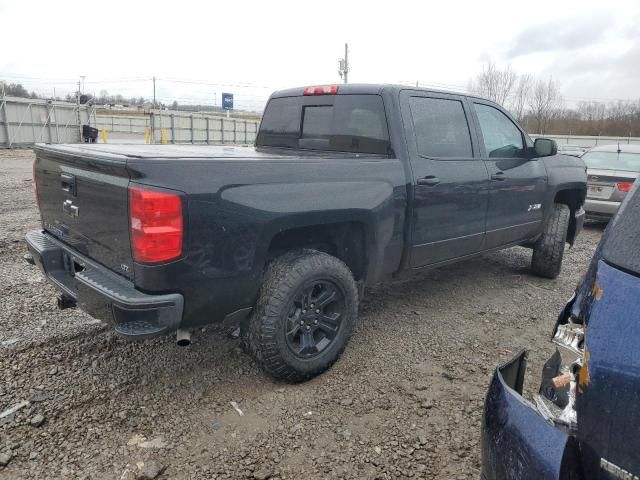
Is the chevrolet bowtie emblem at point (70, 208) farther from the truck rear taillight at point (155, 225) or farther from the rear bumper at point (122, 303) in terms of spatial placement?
the truck rear taillight at point (155, 225)

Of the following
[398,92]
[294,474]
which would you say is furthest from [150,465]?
[398,92]

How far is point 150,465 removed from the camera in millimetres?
2379

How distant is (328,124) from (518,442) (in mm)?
3033

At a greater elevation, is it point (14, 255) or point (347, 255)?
point (347, 255)

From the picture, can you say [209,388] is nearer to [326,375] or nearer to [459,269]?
[326,375]

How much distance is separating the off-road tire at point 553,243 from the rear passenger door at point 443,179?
1.43 meters

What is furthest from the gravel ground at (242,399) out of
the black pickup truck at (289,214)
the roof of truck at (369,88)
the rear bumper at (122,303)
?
the roof of truck at (369,88)

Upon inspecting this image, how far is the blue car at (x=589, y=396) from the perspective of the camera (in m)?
1.20

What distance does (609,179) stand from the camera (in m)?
8.19

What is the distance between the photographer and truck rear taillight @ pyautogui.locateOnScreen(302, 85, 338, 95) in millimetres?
3973

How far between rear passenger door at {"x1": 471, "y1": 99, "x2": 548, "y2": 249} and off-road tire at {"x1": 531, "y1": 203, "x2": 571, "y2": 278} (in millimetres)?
395

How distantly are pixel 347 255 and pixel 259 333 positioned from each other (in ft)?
3.00

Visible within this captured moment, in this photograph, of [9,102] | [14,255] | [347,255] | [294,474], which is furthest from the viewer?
[9,102]

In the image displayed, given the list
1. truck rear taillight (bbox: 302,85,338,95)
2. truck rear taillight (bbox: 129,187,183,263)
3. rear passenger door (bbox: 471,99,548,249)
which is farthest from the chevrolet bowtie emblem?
rear passenger door (bbox: 471,99,548,249)
